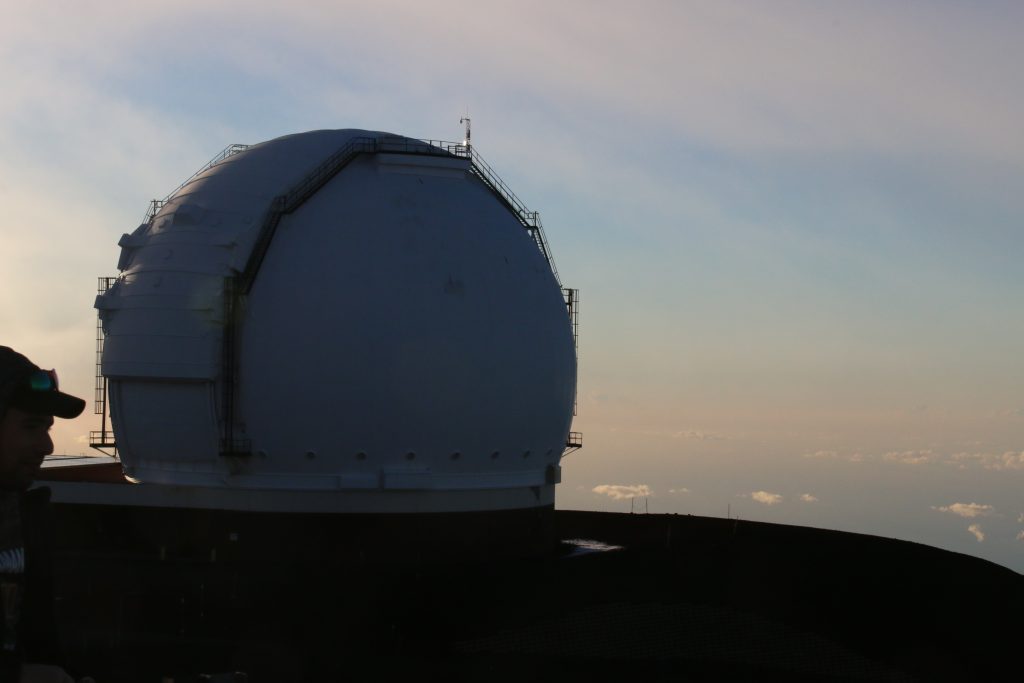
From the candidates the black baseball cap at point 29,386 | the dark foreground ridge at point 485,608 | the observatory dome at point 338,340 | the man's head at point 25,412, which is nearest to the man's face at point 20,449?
the man's head at point 25,412

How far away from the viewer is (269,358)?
87.9ft

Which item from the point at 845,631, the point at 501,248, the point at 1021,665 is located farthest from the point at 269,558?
the point at 1021,665

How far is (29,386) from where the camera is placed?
3.64m

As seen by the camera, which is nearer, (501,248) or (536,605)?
(536,605)

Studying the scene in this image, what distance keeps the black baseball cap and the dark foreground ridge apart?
2109cm

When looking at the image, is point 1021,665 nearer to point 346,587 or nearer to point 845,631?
point 845,631

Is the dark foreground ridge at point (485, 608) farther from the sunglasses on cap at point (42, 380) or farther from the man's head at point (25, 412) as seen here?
the sunglasses on cap at point (42, 380)

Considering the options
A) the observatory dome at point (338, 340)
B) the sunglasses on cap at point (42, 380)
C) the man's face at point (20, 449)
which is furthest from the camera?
the observatory dome at point (338, 340)

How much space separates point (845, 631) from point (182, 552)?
15.8 metres

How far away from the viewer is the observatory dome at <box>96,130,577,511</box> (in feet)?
87.5

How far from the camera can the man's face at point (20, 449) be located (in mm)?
3734

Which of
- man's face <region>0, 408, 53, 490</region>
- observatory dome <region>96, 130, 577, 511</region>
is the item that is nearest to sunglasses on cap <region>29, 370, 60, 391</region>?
man's face <region>0, 408, 53, 490</region>

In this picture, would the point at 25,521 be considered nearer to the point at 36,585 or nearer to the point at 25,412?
the point at 36,585

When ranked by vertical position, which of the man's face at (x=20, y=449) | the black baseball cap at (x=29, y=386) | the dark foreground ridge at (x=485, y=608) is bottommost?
the dark foreground ridge at (x=485, y=608)
